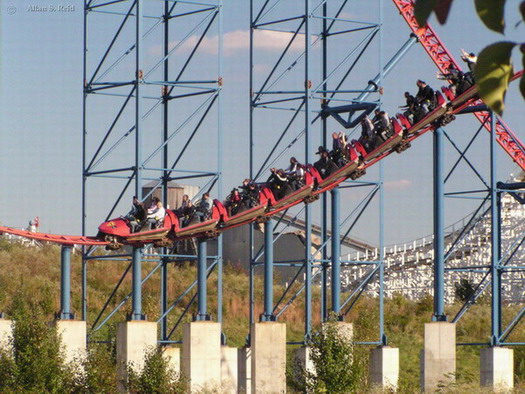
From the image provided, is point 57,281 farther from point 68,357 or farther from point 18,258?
point 68,357

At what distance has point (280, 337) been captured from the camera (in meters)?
20.6

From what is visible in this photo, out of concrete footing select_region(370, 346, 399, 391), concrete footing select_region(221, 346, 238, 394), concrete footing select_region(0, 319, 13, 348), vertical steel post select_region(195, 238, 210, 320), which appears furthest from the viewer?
concrete footing select_region(0, 319, 13, 348)

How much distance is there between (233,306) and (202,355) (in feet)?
55.7

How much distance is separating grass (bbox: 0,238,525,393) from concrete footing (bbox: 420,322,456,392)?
7.44 m

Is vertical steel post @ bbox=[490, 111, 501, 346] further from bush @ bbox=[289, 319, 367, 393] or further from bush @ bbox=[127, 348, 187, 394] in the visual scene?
bush @ bbox=[127, 348, 187, 394]

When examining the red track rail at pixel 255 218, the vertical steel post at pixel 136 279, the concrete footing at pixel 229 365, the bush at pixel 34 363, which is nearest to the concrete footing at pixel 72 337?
the bush at pixel 34 363

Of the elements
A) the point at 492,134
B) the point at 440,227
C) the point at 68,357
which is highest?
the point at 492,134

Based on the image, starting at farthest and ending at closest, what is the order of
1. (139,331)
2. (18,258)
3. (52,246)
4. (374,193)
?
1. (52,246)
2. (18,258)
3. (374,193)
4. (139,331)

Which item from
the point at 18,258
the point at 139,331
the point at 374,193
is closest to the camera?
the point at 139,331

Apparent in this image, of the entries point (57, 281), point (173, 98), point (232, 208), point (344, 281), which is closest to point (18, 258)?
point (57, 281)

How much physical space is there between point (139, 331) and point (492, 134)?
8065 millimetres

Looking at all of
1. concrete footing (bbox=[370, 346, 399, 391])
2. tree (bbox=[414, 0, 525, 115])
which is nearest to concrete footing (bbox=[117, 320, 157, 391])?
concrete footing (bbox=[370, 346, 399, 391])

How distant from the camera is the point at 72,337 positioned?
21.5 meters

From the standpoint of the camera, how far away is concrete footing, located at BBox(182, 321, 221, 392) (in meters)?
19.8
